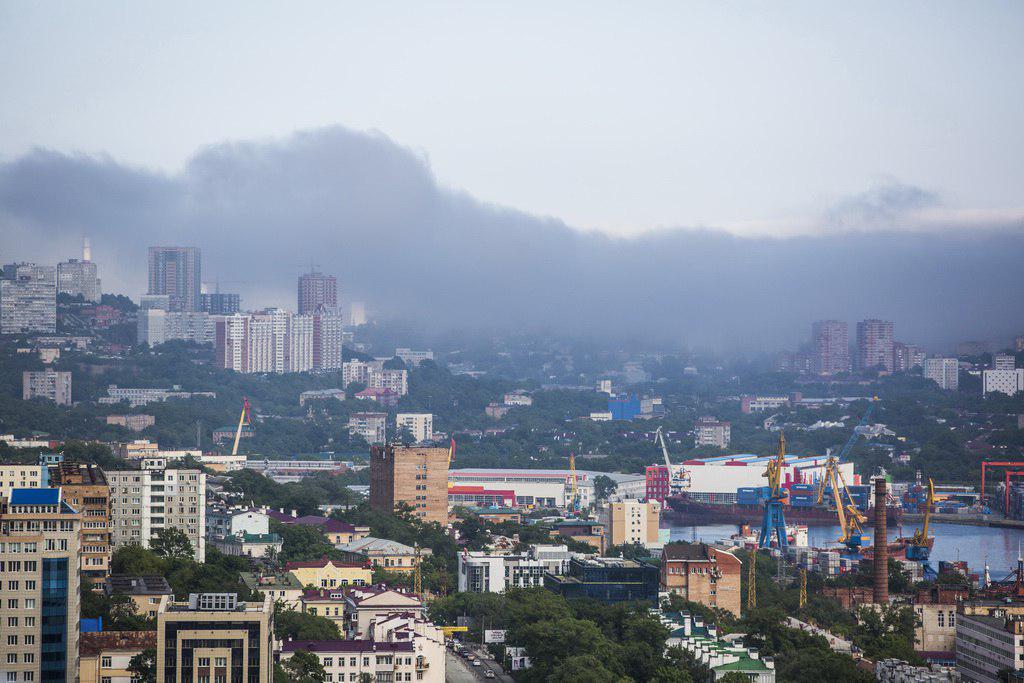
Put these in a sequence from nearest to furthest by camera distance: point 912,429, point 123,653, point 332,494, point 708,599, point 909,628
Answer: point 123,653
point 909,628
point 708,599
point 332,494
point 912,429

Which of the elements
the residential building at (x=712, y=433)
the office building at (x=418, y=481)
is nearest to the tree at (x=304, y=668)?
the office building at (x=418, y=481)

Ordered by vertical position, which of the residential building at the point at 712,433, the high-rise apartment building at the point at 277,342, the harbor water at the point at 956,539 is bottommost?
the harbor water at the point at 956,539

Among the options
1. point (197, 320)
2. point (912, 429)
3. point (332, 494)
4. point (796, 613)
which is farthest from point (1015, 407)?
point (796, 613)

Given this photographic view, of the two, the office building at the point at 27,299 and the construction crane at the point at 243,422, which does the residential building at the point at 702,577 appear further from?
the office building at the point at 27,299

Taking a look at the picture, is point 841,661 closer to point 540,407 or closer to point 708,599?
point 708,599

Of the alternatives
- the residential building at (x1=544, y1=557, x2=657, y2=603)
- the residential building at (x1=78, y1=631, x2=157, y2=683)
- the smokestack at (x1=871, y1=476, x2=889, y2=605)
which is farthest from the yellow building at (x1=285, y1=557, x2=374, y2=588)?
the residential building at (x1=78, y1=631, x2=157, y2=683)

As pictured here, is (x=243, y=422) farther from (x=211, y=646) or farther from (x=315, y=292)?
(x=211, y=646)
